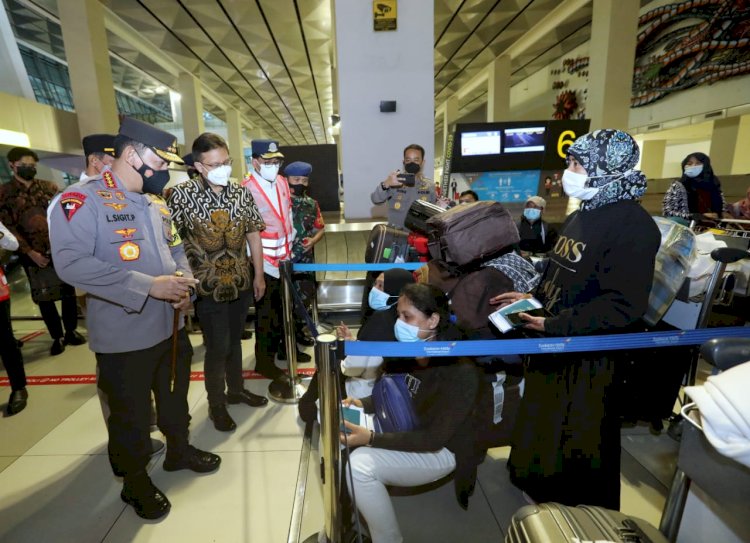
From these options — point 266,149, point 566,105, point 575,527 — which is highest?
point 566,105

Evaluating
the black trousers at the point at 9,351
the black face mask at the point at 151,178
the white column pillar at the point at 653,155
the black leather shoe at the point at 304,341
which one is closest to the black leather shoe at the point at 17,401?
the black trousers at the point at 9,351

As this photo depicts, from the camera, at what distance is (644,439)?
2369 millimetres

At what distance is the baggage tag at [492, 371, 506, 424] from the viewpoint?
1807mm

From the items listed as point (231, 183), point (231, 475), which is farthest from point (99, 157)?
point (231, 475)

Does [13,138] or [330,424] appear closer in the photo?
[330,424]

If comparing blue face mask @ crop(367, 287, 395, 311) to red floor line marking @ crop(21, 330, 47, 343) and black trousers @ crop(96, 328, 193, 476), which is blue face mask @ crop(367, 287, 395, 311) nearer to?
black trousers @ crop(96, 328, 193, 476)

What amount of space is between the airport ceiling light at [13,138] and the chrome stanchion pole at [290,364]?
6.38 metres

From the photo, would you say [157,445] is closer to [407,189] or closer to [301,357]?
[301,357]

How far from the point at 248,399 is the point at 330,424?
5.66 feet

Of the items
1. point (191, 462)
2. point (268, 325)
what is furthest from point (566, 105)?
point (191, 462)

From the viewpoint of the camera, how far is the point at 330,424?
4.23 ft

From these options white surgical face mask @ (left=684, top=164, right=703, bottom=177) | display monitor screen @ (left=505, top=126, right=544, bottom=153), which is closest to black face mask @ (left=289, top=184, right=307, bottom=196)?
display monitor screen @ (left=505, top=126, right=544, bottom=153)

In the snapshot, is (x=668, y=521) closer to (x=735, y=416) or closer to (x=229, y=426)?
(x=735, y=416)

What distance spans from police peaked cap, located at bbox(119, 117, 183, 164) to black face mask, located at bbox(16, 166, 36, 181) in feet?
8.70
